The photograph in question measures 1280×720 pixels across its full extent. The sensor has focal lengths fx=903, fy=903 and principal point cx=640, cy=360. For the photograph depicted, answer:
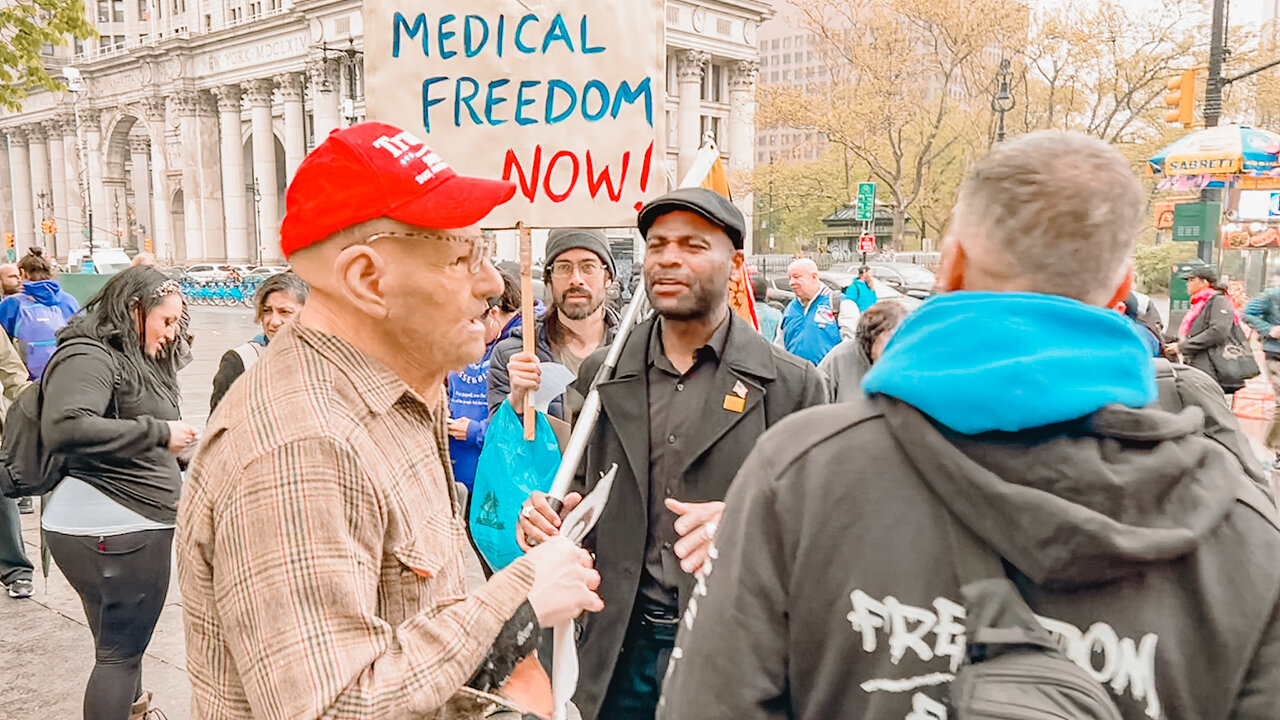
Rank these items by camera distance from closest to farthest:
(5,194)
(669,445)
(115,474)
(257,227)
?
(669,445), (115,474), (257,227), (5,194)

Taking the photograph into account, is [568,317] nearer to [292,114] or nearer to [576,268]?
[576,268]

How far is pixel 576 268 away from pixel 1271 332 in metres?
7.66

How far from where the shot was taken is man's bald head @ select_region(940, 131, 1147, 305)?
1204 mm

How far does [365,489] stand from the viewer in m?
1.43

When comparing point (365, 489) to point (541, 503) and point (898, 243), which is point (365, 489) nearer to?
point (541, 503)

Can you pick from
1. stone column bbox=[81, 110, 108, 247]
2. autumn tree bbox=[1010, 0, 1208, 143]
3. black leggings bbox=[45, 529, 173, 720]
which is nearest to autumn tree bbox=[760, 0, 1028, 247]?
autumn tree bbox=[1010, 0, 1208, 143]

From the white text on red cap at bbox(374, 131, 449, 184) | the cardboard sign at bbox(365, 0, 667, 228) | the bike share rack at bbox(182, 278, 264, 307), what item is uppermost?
the cardboard sign at bbox(365, 0, 667, 228)

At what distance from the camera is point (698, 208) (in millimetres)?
2842

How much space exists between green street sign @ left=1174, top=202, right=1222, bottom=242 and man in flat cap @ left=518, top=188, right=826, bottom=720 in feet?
A: 50.5

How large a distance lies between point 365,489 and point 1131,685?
3.69ft

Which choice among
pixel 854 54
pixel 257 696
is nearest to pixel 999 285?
pixel 257 696

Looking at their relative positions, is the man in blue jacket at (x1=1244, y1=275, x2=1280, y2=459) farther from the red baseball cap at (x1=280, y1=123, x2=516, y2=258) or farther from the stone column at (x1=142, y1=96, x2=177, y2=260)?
the stone column at (x1=142, y1=96, x2=177, y2=260)

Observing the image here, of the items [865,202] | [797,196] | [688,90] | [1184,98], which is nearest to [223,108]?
[688,90]

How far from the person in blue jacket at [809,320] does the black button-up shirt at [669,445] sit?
517 cm
